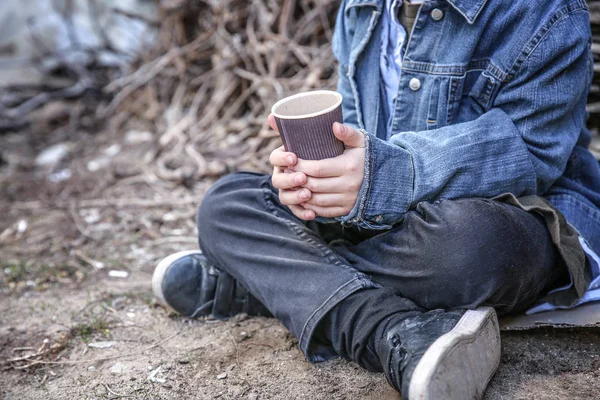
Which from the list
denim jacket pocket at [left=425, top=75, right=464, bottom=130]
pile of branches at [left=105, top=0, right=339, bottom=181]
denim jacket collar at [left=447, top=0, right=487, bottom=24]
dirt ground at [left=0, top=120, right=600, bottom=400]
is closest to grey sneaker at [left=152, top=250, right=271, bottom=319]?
dirt ground at [left=0, top=120, right=600, bottom=400]

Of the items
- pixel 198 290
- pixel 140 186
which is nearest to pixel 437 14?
pixel 198 290

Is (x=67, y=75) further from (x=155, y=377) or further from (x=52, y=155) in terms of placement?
Result: (x=155, y=377)

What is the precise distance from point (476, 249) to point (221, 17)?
2.57m

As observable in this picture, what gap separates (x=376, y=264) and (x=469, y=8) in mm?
655

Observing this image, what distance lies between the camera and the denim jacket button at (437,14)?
152 cm

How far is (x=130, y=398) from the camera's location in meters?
1.43

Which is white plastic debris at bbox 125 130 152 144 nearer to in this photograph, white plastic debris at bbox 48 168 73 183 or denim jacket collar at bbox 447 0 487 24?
white plastic debris at bbox 48 168 73 183

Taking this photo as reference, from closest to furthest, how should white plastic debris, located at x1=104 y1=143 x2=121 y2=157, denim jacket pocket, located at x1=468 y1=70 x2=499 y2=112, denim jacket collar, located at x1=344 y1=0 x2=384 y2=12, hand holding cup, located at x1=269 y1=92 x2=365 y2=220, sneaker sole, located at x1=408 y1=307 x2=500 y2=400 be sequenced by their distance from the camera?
sneaker sole, located at x1=408 y1=307 x2=500 y2=400 < hand holding cup, located at x1=269 y1=92 x2=365 y2=220 < denim jacket pocket, located at x1=468 y1=70 x2=499 y2=112 < denim jacket collar, located at x1=344 y1=0 x2=384 y2=12 < white plastic debris, located at x1=104 y1=143 x2=121 y2=157

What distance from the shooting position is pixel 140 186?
3.08m

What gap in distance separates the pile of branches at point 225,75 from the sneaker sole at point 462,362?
160 centimetres

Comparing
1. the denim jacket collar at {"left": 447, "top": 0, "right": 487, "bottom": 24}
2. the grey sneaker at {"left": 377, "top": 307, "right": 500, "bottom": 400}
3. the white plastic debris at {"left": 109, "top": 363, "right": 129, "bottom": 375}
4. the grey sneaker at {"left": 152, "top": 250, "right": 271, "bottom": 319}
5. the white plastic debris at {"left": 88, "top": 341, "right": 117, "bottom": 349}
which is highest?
the denim jacket collar at {"left": 447, "top": 0, "right": 487, "bottom": 24}

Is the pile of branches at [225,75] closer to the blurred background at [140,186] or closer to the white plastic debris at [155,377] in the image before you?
the blurred background at [140,186]

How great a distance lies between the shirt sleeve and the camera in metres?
1.40

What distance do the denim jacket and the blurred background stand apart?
413 mm
